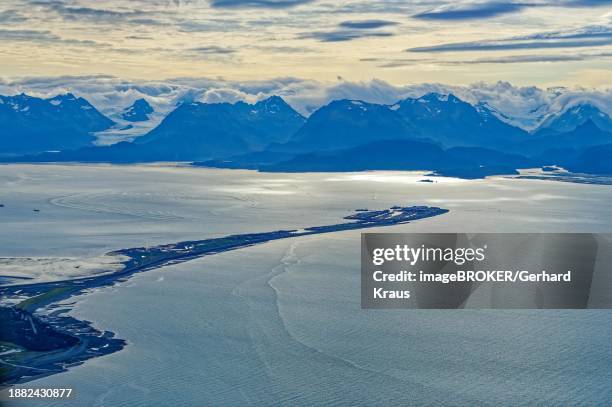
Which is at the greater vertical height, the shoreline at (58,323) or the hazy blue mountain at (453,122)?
the shoreline at (58,323)

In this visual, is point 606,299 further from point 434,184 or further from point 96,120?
point 96,120

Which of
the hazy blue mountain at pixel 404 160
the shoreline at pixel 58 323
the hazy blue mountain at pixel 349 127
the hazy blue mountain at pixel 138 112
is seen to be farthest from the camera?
the hazy blue mountain at pixel 138 112

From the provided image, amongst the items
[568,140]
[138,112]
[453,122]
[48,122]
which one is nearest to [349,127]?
[453,122]

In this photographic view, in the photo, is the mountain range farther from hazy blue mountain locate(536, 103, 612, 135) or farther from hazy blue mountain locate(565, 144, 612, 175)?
hazy blue mountain locate(565, 144, 612, 175)

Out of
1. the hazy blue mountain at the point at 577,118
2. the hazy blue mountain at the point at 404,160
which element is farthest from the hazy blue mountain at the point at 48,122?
the hazy blue mountain at the point at 577,118

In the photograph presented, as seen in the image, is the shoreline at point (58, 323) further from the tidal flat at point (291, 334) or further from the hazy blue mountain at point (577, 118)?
the hazy blue mountain at point (577, 118)

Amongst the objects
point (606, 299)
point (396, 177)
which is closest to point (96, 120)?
point (396, 177)

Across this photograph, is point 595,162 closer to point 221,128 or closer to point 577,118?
point 221,128
